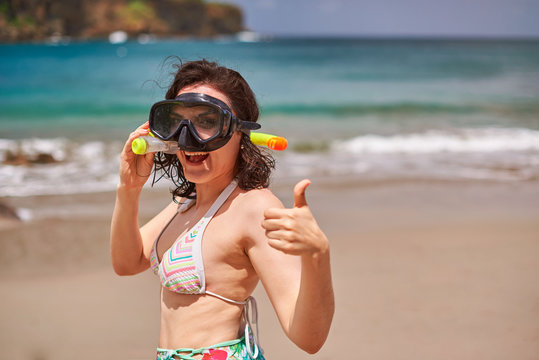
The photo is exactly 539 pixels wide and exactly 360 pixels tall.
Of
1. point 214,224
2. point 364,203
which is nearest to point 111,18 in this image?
point 364,203

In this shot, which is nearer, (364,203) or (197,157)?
(197,157)

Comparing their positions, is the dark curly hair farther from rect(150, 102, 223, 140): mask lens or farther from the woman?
rect(150, 102, 223, 140): mask lens

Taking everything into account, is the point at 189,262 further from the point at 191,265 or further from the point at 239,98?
the point at 239,98

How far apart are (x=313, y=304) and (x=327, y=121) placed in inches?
542

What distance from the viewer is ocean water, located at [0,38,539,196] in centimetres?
833

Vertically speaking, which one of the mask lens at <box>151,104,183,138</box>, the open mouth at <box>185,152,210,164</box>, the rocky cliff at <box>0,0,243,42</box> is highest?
the rocky cliff at <box>0,0,243,42</box>

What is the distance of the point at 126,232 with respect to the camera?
2143 mm

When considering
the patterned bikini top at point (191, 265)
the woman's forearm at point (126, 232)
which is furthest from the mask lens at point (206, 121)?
the woman's forearm at point (126, 232)

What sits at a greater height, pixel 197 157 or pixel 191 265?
pixel 197 157

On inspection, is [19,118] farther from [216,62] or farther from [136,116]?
[216,62]

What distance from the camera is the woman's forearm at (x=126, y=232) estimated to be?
211 cm

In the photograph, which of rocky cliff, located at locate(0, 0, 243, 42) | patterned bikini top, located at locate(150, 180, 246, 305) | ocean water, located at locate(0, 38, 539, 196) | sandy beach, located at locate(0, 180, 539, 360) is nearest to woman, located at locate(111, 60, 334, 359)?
patterned bikini top, located at locate(150, 180, 246, 305)

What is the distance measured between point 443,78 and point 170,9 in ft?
300

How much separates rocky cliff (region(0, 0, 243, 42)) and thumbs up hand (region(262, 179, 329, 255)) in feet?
244
